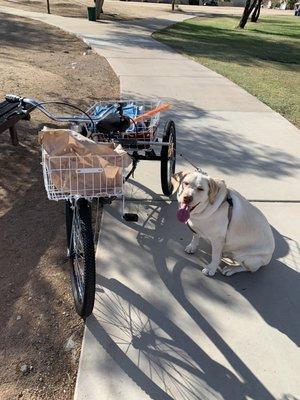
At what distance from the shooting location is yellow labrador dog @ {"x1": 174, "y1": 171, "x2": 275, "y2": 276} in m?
2.93

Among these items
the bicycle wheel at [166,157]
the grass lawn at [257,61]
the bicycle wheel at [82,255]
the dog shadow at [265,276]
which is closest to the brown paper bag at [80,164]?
the bicycle wheel at [82,255]

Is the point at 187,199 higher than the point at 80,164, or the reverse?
the point at 80,164

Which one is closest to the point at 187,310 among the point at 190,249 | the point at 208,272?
the point at 208,272

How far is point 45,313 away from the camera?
294 cm

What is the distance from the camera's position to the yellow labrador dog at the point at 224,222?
2.93 m

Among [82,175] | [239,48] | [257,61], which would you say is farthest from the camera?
[239,48]

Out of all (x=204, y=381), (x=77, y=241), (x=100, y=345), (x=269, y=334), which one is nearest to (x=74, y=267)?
(x=77, y=241)

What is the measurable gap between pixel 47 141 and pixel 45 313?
3.93ft

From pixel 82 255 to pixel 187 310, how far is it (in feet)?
2.73

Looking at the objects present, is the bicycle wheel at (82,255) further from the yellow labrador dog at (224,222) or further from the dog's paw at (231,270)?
the dog's paw at (231,270)

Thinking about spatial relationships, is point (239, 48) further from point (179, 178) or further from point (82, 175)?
point (82, 175)

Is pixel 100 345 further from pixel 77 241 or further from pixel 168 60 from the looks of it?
pixel 168 60

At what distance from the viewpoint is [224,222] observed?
3.12 metres

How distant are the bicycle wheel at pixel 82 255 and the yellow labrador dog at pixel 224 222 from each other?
2.17ft
